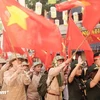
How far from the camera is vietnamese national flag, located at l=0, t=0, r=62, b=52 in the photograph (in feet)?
17.1

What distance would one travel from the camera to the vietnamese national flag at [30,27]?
5.20 m

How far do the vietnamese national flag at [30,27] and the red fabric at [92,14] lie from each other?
Result: 590 millimetres

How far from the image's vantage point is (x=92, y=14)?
5.01m

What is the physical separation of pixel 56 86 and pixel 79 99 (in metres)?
0.46

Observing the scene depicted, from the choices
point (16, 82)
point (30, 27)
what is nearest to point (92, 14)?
point (30, 27)

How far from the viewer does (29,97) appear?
596 centimetres

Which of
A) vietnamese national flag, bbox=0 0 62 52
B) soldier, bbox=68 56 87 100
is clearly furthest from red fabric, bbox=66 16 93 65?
soldier, bbox=68 56 87 100

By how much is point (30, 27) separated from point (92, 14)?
43.2 inches

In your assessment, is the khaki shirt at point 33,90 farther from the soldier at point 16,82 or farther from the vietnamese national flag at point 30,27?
the soldier at point 16,82

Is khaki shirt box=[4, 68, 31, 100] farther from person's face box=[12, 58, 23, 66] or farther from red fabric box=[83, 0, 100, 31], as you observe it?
red fabric box=[83, 0, 100, 31]

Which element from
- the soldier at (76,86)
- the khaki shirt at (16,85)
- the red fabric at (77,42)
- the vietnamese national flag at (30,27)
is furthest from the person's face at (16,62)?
the red fabric at (77,42)

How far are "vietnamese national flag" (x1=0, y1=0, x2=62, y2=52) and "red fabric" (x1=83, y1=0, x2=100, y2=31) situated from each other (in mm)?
590

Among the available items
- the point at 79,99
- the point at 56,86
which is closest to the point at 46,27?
the point at 56,86

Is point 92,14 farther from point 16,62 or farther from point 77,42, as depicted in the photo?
point 16,62
